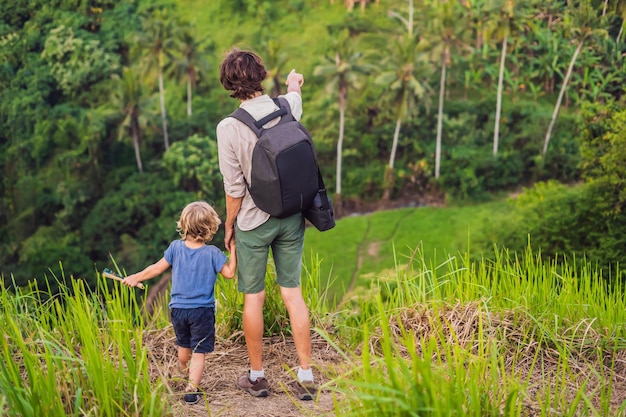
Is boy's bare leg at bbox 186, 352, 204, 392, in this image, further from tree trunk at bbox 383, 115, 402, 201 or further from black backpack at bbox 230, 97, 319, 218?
tree trunk at bbox 383, 115, 402, 201

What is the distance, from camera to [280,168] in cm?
304

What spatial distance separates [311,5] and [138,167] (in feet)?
41.2

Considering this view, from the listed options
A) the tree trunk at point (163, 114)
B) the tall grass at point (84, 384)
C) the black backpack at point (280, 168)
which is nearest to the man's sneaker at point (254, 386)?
the tall grass at point (84, 384)

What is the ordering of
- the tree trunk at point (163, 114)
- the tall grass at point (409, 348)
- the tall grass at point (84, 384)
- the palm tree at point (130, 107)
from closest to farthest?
the tall grass at point (409, 348) → the tall grass at point (84, 384) → the palm tree at point (130, 107) → the tree trunk at point (163, 114)

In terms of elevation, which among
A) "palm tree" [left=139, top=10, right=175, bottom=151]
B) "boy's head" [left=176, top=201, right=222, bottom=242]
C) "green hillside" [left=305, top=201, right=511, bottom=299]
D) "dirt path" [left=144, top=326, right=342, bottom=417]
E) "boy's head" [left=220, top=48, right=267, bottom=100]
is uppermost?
"palm tree" [left=139, top=10, right=175, bottom=151]

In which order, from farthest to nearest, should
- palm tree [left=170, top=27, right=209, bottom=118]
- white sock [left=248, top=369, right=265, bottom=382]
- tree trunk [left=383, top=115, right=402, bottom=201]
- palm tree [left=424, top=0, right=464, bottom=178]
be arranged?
palm tree [left=170, top=27, right=209, bottom=118], palm tree [left=424, top=0, right=464, bottom=178], tree trunk [left=383, top=115, right=402, bottom=201], white sock [left=248, top=369, right=265, bottom=382]

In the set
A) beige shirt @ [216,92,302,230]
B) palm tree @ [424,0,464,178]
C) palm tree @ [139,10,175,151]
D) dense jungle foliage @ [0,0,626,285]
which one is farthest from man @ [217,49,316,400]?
palm tree @ [139,10,175,151]

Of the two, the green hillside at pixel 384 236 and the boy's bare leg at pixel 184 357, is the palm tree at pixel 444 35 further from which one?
the boy's bare leg at pixel 184 357

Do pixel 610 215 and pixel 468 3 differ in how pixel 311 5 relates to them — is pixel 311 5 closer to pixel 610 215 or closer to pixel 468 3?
pixel 468 3

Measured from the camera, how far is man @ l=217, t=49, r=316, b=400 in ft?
10.1

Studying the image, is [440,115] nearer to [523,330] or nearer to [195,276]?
[523,330]

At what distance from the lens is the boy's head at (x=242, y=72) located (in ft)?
9.96

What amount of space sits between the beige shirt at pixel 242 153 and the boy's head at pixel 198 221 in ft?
0.40

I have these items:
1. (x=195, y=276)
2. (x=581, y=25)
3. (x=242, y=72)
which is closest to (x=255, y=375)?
(x=195, y=276)
